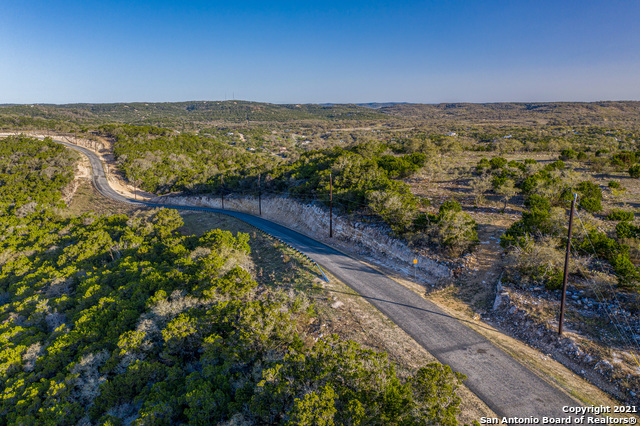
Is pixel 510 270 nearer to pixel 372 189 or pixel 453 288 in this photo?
pixel 453 288

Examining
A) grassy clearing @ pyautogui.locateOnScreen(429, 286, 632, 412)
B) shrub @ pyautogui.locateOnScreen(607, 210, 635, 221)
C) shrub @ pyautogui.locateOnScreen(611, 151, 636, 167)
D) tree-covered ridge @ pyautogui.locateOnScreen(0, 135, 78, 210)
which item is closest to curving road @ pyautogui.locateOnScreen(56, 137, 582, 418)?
A: grassy clearing @ pyautogui.locateOnScreen(429, 286, 632, 412)

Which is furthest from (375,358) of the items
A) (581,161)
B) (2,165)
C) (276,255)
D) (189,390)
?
(2,165)

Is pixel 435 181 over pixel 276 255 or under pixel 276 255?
over

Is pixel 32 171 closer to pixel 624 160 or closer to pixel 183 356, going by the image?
pixel 183 356

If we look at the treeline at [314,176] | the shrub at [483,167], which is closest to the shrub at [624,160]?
the shrub at [483,167]

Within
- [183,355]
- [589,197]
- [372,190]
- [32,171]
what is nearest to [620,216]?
[589,197]

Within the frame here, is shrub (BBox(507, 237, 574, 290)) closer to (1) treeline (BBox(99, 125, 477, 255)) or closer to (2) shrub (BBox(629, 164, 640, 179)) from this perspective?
(1) treeline (BBox(99, 125, 477, 255))
